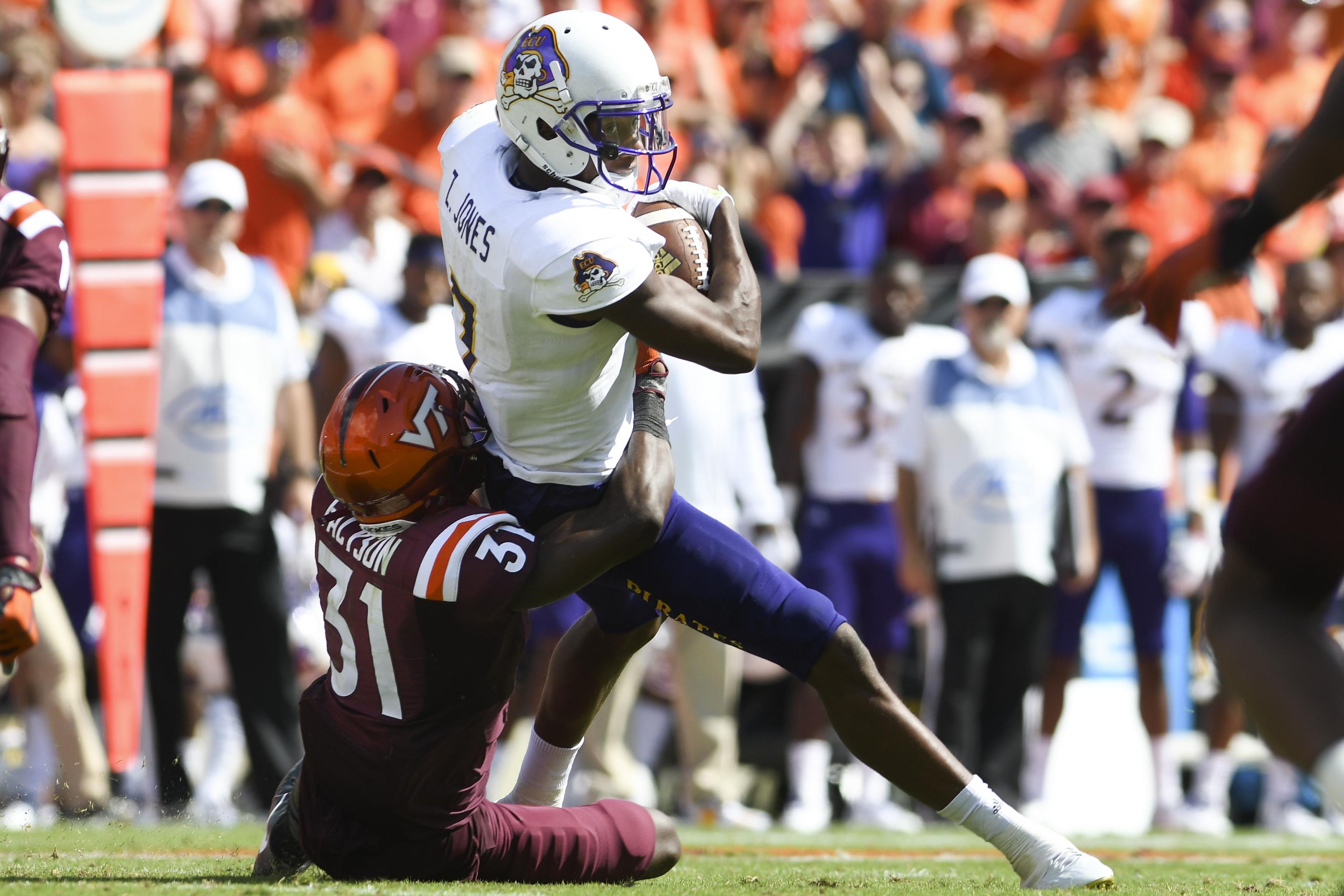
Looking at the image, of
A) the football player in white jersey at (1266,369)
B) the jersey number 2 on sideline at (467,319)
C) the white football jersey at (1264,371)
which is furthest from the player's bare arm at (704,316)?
the white football jersey at (1264,371)

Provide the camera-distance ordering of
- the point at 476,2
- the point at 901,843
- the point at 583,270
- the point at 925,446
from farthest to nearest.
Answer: the point at 476,2 < the point at 925,446 < the point at 901,843 < the point at 583,270

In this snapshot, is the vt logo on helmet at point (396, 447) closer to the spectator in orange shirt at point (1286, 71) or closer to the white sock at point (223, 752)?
the white sock at point (223, 752)

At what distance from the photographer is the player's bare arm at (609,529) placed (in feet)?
11.7

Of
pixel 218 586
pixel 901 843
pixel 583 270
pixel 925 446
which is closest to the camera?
pixel 583 270

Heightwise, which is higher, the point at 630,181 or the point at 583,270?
the point at 630,181

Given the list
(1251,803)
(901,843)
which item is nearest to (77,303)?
(901,843)

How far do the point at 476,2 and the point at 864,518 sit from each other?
359 centimetres

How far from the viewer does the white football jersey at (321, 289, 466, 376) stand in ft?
21.7

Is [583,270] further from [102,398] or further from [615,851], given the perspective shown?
[102,398]

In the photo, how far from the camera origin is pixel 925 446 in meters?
6.96

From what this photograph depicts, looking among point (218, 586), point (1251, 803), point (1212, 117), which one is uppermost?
point (1212, 117)

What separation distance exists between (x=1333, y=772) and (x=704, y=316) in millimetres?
1530

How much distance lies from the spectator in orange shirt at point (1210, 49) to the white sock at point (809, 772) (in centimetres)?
532

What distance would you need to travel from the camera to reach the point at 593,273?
11.5 feet
